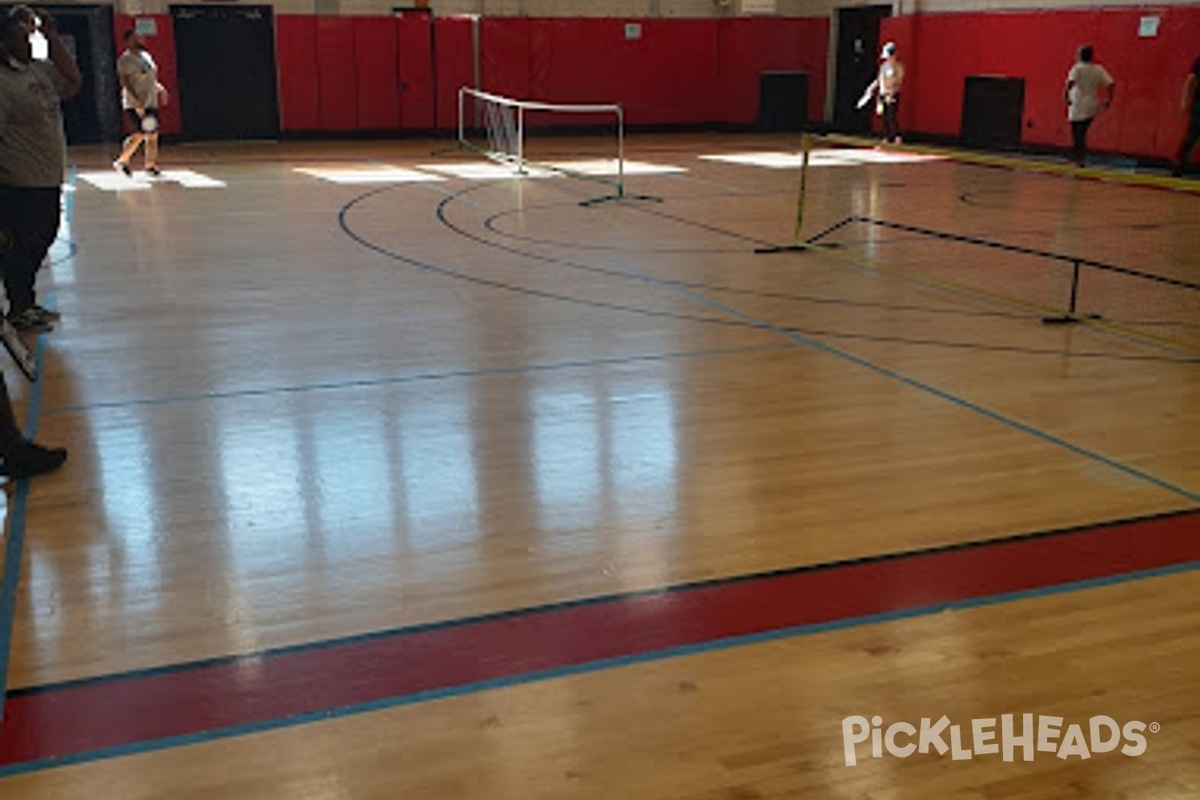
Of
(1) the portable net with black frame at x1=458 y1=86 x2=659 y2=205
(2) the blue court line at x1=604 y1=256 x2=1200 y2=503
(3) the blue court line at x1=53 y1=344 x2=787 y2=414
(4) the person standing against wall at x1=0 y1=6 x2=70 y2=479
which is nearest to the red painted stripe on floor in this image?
(2) the blue court line at x1=604 y1=256 x2=1200 y2=503

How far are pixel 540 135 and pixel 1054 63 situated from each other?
32.6 ft

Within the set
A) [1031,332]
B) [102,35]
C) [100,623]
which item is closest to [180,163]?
[102,35]

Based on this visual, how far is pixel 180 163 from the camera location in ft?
62.4

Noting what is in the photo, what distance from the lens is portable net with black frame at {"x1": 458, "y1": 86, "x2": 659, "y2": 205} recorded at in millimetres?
19359

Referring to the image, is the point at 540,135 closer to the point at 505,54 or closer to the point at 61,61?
the point at 505,54

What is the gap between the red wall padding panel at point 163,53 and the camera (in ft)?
69.7

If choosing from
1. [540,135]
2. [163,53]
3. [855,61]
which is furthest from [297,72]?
[855,61]

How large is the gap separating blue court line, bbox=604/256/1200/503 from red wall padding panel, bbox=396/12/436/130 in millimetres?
15114

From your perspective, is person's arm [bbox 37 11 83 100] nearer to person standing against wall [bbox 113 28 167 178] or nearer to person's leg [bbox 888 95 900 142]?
person standing against wall [bbox 113 28 167 178]

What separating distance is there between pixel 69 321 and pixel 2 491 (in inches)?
133

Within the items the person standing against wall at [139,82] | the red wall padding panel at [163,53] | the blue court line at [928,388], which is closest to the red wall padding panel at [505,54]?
the red wall padding panel at [163,53]

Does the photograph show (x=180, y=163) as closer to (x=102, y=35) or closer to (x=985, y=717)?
(x=102, y=35)

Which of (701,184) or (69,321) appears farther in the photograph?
(701,184)

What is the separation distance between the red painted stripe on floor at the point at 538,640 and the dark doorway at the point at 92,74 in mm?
20143
